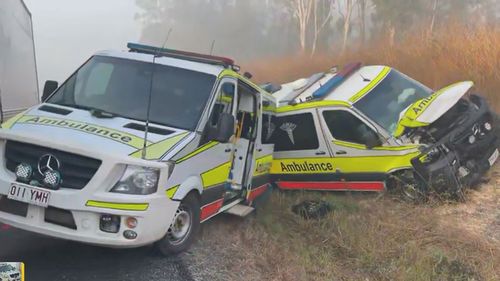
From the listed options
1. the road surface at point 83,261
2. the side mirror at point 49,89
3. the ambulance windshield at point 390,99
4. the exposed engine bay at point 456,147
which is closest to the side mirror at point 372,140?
the ambulance windshield at point 390,99

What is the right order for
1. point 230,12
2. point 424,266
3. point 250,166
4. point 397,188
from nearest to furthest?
point 424,266
point 250,166
point 397,188
point 230,12

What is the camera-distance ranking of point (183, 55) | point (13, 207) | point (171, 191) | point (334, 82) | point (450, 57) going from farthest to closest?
point (450, 57) < point (334, 82) < point (183, 55) < point (171, 191) < point (13, 207)

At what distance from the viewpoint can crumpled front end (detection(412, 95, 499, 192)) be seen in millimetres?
7227

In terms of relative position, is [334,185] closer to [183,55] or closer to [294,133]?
[294,133]

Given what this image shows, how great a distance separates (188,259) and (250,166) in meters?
1.97

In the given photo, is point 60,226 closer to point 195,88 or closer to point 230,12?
point 195,88

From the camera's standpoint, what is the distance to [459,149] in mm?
7578

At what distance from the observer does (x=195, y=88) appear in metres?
5.93

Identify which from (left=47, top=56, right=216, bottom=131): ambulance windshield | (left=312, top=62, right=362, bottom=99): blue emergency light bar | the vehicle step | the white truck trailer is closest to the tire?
(left=47, top=56, right=216, bottom=131): ambulance windshield

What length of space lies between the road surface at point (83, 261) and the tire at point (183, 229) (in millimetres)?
119

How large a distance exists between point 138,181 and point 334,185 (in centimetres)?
420

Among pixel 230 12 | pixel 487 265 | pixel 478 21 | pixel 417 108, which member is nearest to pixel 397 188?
pixel 417 108

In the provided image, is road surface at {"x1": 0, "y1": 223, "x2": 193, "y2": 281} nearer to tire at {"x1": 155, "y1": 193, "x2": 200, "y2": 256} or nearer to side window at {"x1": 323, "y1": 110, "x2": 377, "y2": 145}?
tire at {"x1": 155, "y1": 193, "x2": 200, "y2": 256}

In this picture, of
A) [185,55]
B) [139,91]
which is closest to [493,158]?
[185,55]
